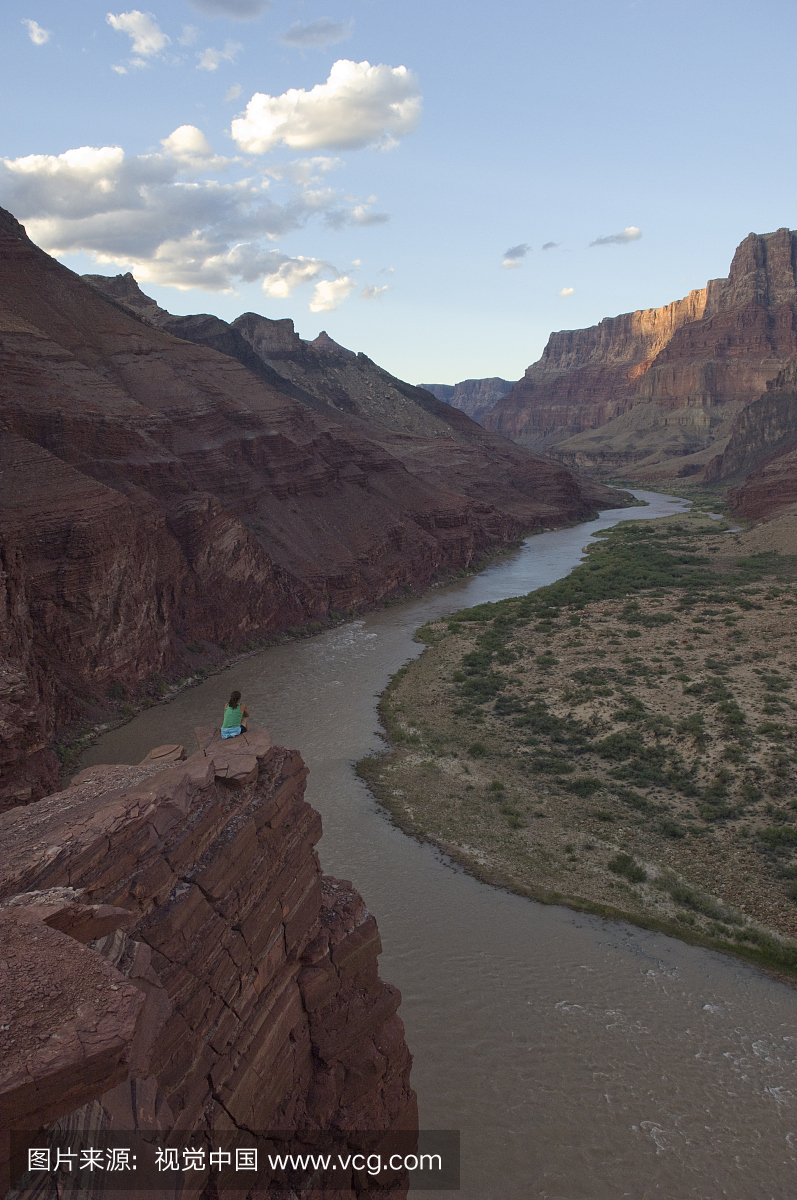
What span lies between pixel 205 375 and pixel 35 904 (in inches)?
1966

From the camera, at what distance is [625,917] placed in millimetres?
16188

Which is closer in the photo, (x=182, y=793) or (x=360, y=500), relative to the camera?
(x=182, y=793)

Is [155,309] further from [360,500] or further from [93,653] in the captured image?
[93,653]

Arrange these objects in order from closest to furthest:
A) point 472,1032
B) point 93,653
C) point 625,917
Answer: point 472,1032
point 625,917
point 93,653

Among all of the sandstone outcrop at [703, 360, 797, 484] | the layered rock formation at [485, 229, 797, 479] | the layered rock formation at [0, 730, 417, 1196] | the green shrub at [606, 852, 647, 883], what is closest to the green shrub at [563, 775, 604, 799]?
the green shrub at [606, 852, 647, 883]

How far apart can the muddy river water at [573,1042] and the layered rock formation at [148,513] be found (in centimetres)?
1043

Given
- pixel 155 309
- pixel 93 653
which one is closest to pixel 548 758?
pixel 93 653

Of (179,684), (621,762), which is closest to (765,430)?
(621,762)

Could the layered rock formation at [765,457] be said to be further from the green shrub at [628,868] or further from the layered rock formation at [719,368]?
the green shrub at [628,868]

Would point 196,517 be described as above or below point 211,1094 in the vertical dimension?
above

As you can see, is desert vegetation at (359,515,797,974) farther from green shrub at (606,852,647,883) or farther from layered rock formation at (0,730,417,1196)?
layered rock formation at (0,730,417,1196)

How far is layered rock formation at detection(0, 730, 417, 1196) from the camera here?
5129mm

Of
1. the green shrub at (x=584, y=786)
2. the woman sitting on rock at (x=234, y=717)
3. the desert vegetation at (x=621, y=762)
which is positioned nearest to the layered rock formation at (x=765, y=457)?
the desert vegetation at (x=621, y=762)

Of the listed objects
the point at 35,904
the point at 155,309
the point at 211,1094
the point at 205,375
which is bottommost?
the point at 211,1094
